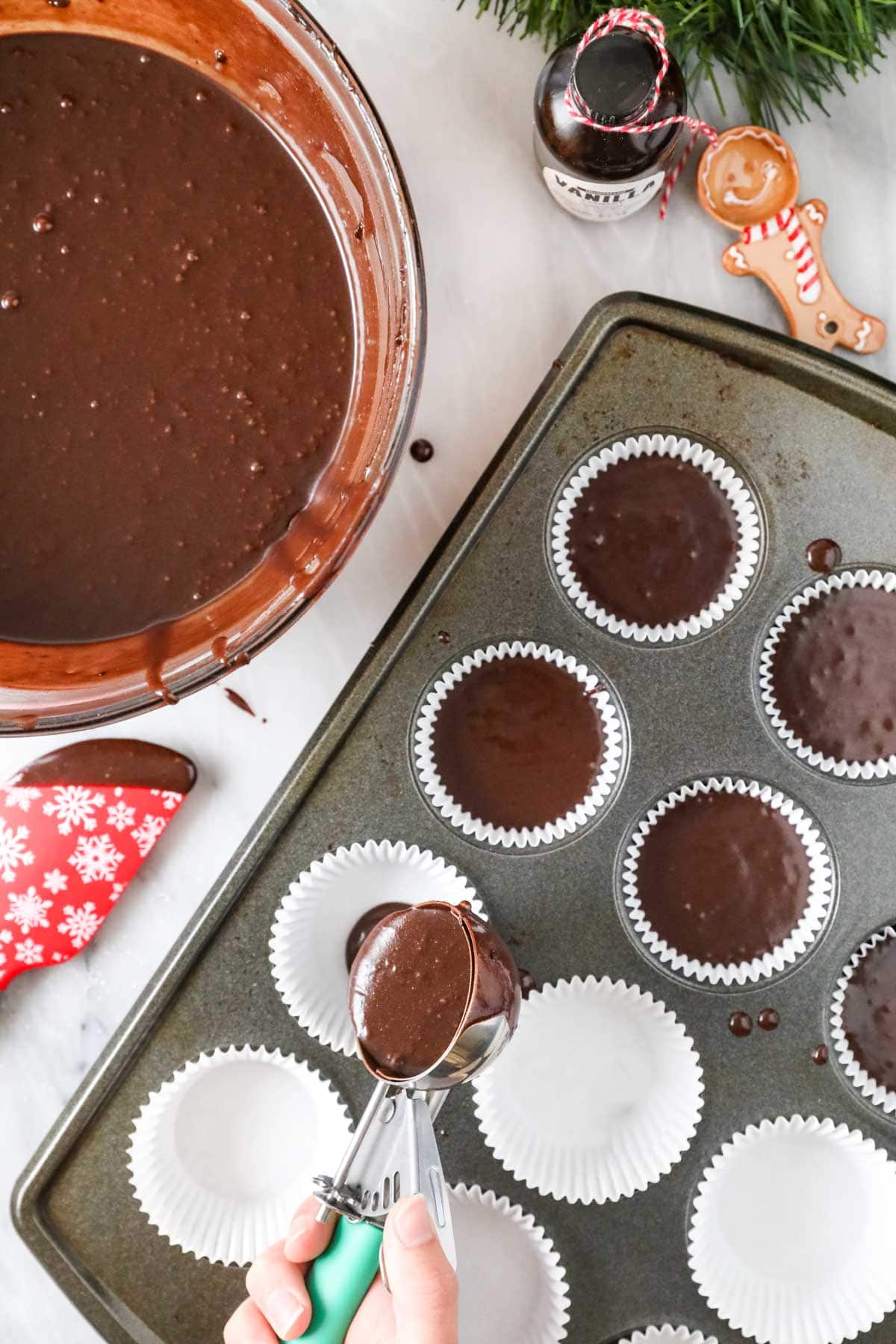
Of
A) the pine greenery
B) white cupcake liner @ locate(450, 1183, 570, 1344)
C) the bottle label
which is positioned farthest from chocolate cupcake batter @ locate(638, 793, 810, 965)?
the pine greenery

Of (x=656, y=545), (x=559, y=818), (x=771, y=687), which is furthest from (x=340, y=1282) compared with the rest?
(x=656, y=545)

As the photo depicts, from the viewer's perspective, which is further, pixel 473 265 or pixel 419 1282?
pixel 473 265

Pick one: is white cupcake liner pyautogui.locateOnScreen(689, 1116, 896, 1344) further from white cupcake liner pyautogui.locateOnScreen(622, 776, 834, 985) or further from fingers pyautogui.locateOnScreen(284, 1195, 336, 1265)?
fingers pyautogui.locateOnScreen(284, 1195, 336, 1265)

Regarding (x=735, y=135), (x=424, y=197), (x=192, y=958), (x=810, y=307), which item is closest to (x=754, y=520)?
(x=810, y=307)

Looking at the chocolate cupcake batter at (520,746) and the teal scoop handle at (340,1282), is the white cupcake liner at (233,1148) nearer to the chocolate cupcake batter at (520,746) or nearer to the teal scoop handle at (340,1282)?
the teal scoop handle at (340,1282)

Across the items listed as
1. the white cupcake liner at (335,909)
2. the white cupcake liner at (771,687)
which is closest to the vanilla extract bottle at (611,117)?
the white cupcake liner at (771,687)

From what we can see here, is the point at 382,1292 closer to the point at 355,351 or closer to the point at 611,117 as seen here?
the point at 355,351

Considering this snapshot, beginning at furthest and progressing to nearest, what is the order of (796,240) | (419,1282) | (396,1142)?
1. (796,240)
2. (396,1142)
3. (419,1282)

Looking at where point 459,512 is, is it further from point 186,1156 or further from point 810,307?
point 186,1156
